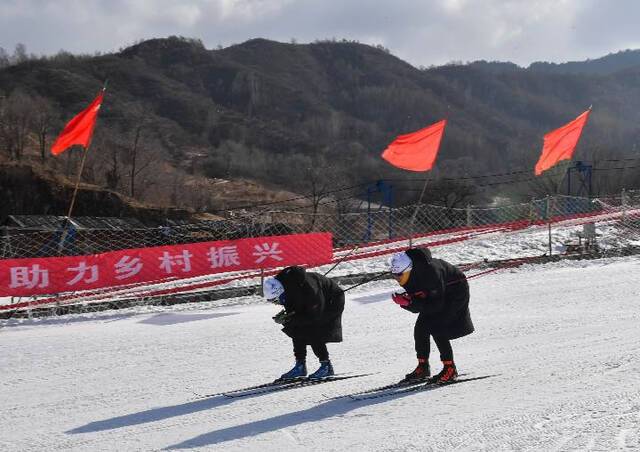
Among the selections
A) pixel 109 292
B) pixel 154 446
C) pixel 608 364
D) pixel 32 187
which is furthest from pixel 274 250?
pixel 32 187

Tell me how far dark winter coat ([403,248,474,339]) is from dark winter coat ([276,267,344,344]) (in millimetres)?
1007

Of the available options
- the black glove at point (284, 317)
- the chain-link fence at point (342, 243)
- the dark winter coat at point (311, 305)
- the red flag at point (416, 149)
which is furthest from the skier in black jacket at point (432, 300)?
the red flag at point (416, 149)

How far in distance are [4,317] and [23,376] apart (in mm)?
4617

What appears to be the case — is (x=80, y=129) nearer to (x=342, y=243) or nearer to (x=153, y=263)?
(x=153, y=263)

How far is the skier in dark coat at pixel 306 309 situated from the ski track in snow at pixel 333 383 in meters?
0.43

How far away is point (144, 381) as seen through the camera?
27.6 feet

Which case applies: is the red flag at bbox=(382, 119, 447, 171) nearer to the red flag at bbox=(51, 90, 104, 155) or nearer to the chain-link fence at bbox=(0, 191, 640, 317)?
the chain-link fence at bbox=(0, 191, 640, 317)

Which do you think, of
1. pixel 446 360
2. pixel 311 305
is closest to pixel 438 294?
pixel 446 360

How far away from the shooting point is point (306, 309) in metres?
7.64

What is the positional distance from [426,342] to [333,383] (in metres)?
1.13

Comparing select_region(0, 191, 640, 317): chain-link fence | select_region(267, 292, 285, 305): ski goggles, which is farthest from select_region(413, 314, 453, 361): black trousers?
select_region(0, 191, 640, 317): chain-link fence

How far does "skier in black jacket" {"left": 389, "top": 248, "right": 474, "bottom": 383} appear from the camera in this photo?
7.22 metres

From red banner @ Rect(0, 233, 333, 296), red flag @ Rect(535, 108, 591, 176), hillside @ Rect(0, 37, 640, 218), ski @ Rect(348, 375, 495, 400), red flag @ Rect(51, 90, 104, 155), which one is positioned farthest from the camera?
hillside @ Rect(0, 37, 640, 218)

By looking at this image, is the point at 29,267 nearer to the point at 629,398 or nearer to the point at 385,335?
the point at 385,335
